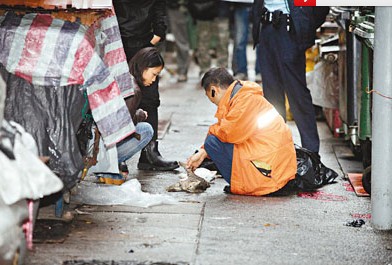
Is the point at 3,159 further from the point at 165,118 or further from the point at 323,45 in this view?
the point at 165,118

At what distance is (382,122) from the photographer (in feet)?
20.5

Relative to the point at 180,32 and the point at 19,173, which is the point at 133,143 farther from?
the point at 180,32

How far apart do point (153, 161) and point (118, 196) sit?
5.01 ft

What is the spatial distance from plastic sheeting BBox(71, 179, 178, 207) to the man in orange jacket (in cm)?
57

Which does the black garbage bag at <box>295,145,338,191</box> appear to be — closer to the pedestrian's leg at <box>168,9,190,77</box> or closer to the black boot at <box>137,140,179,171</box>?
the black boot at <box>137,140,179,171</box>

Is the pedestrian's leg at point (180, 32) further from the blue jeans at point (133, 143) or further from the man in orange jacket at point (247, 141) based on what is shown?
the man in orange jacket at point (247, 141)

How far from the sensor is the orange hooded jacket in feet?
23.9

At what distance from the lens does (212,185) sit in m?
7.81

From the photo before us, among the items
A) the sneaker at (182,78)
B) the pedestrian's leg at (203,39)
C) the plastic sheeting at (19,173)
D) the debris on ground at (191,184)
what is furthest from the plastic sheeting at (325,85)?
the pedestrian's leg at (203,39)

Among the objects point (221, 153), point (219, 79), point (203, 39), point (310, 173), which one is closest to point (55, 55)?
point (219, 79)

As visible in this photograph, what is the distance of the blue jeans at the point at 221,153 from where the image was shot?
7.41m

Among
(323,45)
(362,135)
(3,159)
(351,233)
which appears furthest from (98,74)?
(323,45)

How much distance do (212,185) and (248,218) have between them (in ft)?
3.85

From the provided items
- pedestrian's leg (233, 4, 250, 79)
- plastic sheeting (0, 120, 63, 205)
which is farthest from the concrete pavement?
pedestrian's leg (233, 4, 250, 79)
